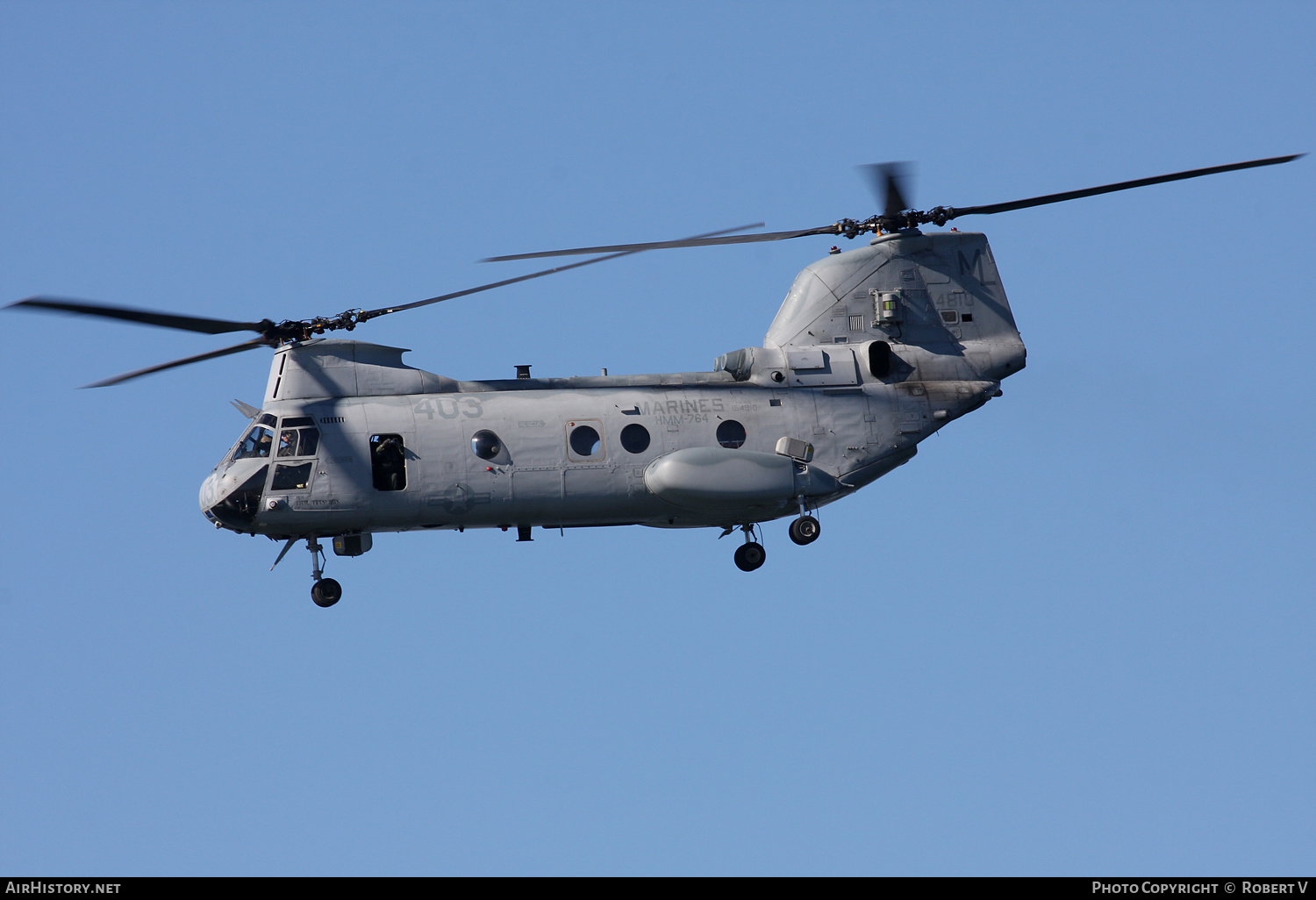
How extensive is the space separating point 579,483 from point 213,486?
23.7ft

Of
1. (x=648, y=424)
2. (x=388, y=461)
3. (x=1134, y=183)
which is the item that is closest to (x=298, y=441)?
(x=388, y=461)

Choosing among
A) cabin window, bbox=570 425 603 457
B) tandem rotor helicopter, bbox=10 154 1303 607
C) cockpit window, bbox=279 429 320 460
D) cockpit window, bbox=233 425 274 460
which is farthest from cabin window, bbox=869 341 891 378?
cockpit window, bbox=233 425 274 460

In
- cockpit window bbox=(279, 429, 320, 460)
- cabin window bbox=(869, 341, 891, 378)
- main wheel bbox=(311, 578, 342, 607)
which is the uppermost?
cabin window bbox=(869, 341, 891, 378)

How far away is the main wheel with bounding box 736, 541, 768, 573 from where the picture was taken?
3519cm

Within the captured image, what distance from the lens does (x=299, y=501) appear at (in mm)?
32656

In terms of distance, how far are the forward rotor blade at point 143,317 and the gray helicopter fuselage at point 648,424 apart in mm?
1481

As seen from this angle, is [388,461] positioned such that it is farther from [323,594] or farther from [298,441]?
[323,594]

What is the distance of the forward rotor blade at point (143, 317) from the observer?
29188 millimetres

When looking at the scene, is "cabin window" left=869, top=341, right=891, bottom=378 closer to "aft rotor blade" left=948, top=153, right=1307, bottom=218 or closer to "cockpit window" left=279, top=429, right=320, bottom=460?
"aft rotor blade" left=948, top=153, right=1307, bottom=218

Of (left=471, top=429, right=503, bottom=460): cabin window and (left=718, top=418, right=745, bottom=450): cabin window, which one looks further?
(left=718, top=418, right=745, bottom=450): cabin window

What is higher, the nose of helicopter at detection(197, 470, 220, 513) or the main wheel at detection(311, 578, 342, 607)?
the nose of helicopter at detection(197, 470, 220, 513)

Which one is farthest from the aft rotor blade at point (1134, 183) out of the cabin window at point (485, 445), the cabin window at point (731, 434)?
the cabin window at point (485, 445)

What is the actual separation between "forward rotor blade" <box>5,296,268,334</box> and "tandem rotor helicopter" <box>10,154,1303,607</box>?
8cm
